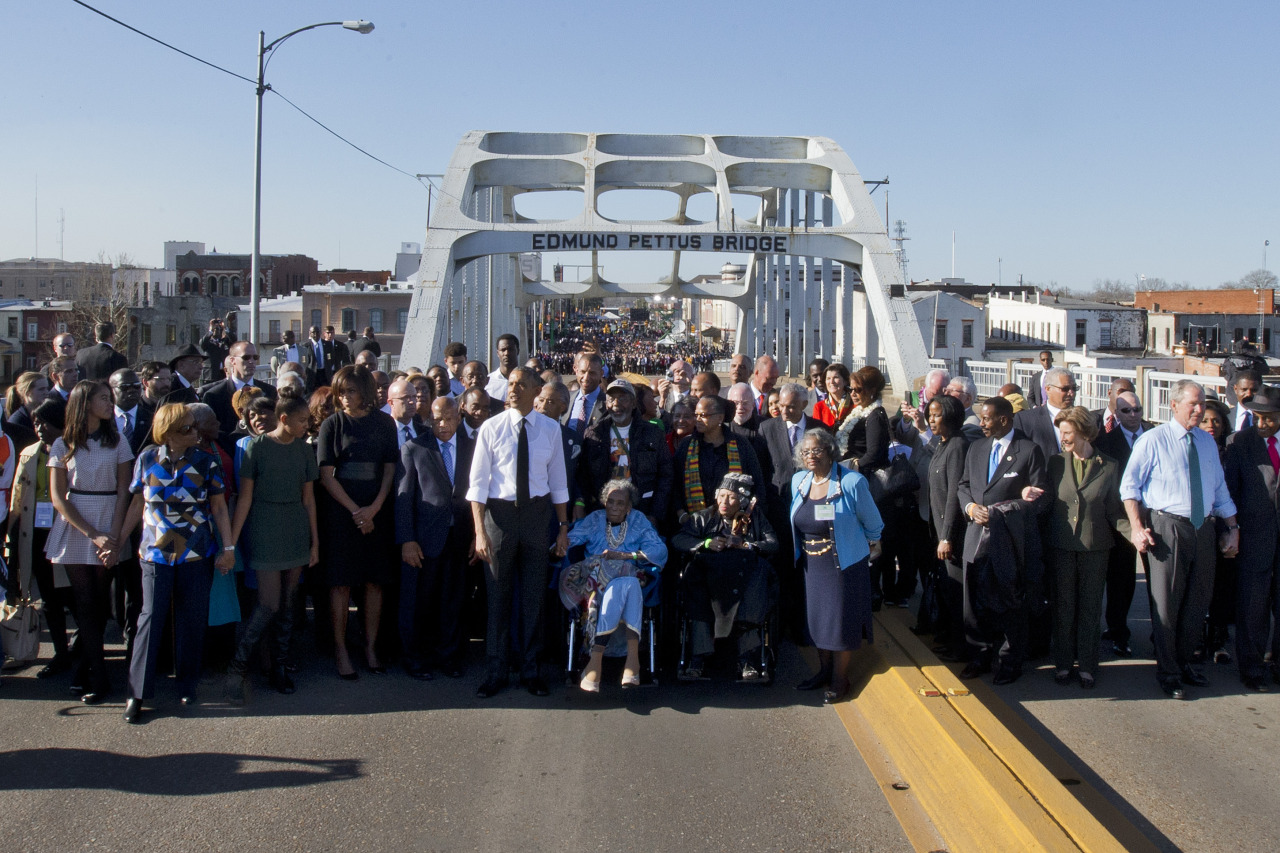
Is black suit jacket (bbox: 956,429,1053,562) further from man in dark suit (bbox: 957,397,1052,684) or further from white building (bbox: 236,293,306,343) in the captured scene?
white building (bbox: 236,293,306,343)

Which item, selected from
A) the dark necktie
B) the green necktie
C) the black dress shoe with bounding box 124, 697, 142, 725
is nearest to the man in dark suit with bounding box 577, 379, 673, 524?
the dark necktie

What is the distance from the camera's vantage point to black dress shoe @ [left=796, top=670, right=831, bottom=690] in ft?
19.5

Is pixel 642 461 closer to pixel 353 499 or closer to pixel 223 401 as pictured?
pixel 353 499

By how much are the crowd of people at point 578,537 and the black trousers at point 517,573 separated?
1 centimetres

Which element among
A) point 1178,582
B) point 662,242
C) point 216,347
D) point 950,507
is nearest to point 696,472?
point 950,507

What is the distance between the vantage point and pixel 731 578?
586 cm

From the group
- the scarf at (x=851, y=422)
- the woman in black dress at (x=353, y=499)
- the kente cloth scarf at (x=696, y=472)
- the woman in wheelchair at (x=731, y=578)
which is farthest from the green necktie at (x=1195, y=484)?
the woman in black dress at (x=353, y=499)

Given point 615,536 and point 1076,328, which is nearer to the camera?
point 615,536

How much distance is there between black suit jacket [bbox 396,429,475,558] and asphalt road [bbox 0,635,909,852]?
2.88 feet

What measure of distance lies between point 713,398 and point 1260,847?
3485mm

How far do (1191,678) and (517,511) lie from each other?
409cm

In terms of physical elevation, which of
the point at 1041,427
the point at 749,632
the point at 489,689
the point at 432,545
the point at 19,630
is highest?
the point at 1041,427

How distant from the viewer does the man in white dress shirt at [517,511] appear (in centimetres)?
586

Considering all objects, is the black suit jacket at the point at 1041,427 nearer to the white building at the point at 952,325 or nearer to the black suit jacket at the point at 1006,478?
the black suit jacket at the point at 1006,478
